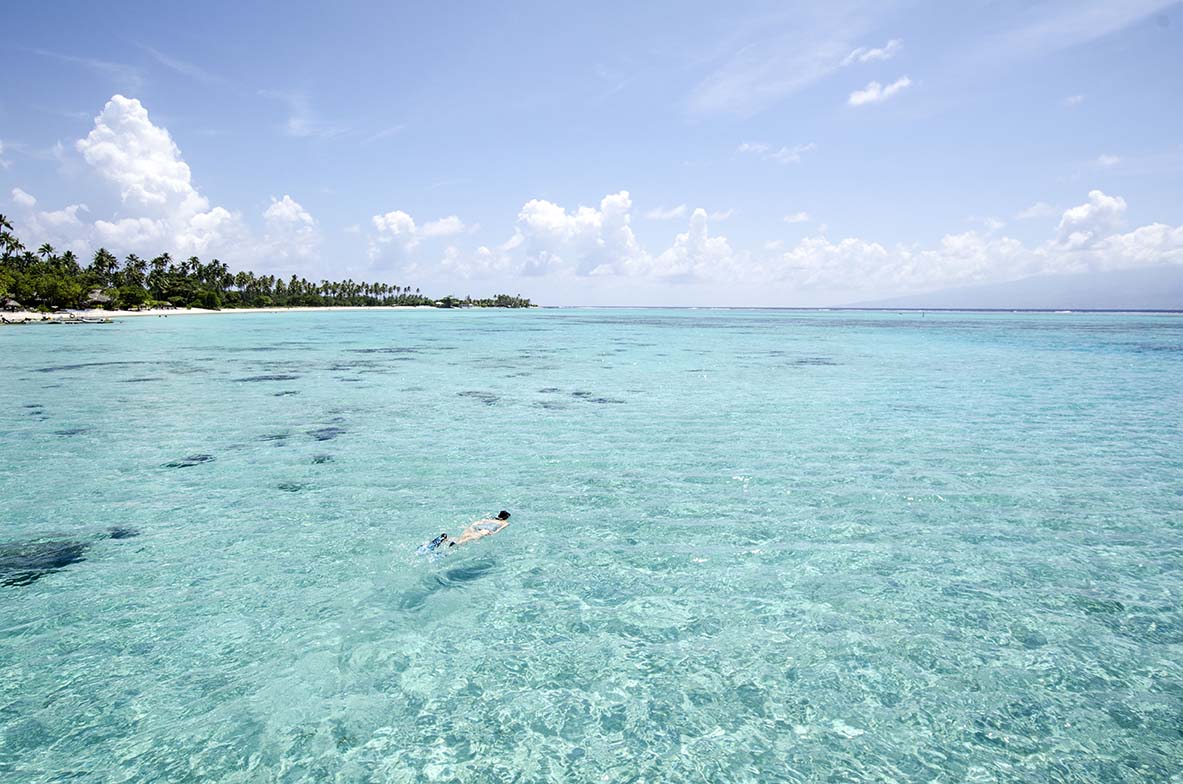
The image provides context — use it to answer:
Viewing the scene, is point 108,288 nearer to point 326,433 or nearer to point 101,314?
point 101,314

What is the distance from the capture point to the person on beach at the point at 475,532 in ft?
33.2

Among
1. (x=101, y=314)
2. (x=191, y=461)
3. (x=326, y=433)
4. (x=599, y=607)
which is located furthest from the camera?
(x=101, y=314)

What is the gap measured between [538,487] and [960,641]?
27.5ft

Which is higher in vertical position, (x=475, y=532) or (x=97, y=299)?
(x=97, y=299)

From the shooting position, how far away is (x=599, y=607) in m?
8.17

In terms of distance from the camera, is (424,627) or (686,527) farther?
(686,527)

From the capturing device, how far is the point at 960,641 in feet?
23.9

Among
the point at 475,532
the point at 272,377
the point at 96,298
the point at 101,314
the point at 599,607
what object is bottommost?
the point at 599,607

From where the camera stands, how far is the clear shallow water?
18.5 ft

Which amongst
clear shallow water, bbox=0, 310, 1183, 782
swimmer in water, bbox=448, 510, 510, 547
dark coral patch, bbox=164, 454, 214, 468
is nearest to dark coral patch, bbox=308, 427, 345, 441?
clear shallow water, bbox=0, 310, 1183, 782

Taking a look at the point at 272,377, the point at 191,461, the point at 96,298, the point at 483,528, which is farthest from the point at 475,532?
the point at 96,298

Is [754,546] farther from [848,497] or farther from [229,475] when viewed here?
[229,475]

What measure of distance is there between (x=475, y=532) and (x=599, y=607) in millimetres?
3275

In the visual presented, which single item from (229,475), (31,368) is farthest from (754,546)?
(31,368)
